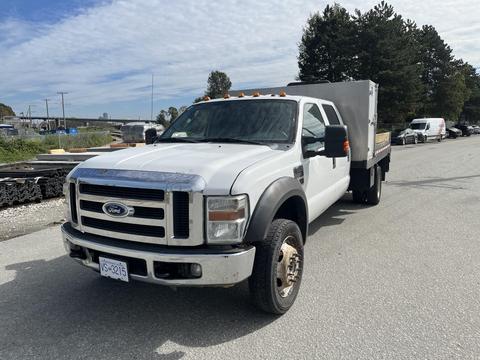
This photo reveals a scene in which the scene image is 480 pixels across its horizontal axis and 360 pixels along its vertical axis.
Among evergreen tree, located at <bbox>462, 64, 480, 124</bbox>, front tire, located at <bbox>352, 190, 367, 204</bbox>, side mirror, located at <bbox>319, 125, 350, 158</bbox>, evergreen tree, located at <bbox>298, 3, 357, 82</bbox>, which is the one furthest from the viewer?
evergreen tree, located at <bbox>462, 64, 480, 124</bbox>

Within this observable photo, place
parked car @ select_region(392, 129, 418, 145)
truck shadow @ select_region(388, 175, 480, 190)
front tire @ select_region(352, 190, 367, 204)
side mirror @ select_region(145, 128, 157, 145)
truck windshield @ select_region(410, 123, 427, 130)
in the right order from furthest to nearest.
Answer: truck windshield @ select_region(410, 123, 427, 130), parked car @ select_region(392, 129, 418, 145), truck shadow @ select_region(388, 175, 480, 190), front tire @ select_region(352, 190, 367, 204), side mirror @ select_region(145, 128, 157, 145)

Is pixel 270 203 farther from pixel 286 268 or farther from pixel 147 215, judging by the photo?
pixel 147 215

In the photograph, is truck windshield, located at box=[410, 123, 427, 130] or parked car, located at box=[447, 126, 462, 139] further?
parked car, located at box=[447, 126, 462, 139]

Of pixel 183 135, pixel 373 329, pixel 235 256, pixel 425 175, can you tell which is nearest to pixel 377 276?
pixel 373 329

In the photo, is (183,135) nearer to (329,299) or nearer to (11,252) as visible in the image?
(329,299)

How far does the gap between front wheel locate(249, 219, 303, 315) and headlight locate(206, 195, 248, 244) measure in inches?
13.2

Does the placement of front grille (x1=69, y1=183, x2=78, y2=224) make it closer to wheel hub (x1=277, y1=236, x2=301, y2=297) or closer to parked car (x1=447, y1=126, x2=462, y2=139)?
wheel hub (x1=277, y1=236, x2=301, y2=297)

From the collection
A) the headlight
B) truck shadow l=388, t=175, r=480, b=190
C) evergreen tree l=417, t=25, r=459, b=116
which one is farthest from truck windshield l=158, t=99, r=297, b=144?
evergreen tree l=417, t=25, r=459, b=116

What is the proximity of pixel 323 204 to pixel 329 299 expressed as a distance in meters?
1.52

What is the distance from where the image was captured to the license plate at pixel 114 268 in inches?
132

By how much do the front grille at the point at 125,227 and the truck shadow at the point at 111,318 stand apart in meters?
0.85

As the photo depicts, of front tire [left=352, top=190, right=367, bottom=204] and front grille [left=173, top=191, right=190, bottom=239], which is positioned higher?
front grille [left=173, top=191, right=190, bottom=239]

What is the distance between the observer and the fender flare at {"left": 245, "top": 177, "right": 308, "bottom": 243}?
3.30 meters

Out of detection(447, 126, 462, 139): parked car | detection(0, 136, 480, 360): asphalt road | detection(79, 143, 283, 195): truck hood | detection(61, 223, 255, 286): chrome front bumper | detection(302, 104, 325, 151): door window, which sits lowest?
detection(447, 126, 462, 139): parked car
